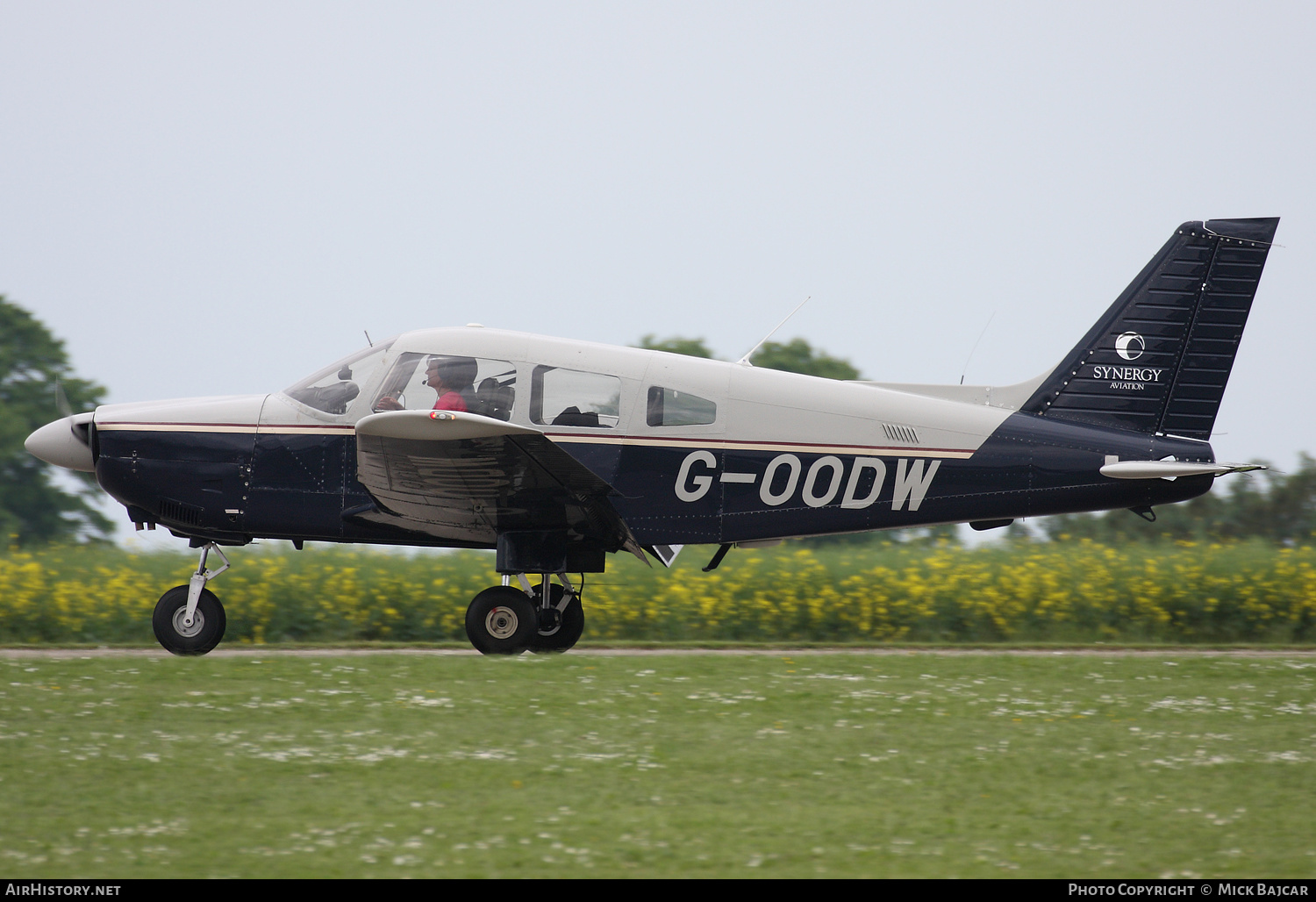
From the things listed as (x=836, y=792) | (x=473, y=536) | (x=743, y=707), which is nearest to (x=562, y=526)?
(x=473, y=536)

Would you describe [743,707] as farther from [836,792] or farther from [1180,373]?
[1180,373]

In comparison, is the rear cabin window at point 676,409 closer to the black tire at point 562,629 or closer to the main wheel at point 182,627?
the black tire at point 562,629

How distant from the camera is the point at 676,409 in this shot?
907 centimetres

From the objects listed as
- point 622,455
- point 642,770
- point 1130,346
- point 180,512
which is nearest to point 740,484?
point 622,455

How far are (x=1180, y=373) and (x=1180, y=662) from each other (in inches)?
88.7

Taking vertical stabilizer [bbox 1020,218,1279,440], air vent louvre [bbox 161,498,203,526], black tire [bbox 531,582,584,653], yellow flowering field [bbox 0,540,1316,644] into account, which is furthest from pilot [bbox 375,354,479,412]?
vertical stabilizer [bbox 1020,218,1279,440]

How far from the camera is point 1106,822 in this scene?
203 inches

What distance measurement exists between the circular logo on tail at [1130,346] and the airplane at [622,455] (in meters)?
0.17

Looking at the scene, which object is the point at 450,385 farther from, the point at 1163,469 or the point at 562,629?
the point at 1163,469

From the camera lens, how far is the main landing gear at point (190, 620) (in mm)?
9180

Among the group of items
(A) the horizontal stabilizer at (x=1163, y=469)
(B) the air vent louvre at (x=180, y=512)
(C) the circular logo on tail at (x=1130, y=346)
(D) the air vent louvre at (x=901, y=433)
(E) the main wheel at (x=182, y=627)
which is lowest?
(E) the main wheel at (x=182, y=627)

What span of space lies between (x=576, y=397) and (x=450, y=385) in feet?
3.08

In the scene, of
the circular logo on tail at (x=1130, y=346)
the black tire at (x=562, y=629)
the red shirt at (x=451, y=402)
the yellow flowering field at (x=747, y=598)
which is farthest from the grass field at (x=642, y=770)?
the yellow flowering field at (x=747, y=598)

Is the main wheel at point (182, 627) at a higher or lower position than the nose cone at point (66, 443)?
lower
